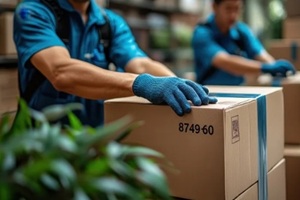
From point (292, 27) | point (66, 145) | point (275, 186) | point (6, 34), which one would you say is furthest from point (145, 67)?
point (292, 27)

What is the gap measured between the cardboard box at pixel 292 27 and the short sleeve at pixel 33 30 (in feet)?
6.72

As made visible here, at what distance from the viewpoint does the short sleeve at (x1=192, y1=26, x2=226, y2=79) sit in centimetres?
296

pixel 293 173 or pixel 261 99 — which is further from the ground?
pixel 261 99

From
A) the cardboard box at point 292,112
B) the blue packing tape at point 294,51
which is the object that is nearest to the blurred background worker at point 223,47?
the blue packing tape at point 294,51

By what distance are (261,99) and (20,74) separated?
0.97 metres

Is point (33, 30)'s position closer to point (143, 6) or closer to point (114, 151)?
point (114, 151)

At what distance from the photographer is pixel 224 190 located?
1273mm

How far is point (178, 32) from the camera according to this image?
18.2 feet

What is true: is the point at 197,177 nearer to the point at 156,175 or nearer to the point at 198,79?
the point at 156,175

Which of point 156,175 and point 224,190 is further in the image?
point 224,190

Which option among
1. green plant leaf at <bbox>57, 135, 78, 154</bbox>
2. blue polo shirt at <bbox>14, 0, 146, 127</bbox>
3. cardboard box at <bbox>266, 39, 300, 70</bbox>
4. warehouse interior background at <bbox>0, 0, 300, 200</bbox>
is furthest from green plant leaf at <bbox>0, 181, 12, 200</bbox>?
cardboard box at <bbox>266, 39, 300, 70</bbox>

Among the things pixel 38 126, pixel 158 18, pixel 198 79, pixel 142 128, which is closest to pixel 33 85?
pixel 142 128

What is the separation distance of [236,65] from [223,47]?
1.26 ft

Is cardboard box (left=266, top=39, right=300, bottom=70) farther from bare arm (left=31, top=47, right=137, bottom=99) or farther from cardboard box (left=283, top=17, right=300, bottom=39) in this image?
bare arm (left=31, top=47, right=137, bottom=99)
